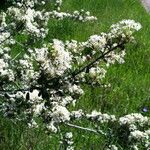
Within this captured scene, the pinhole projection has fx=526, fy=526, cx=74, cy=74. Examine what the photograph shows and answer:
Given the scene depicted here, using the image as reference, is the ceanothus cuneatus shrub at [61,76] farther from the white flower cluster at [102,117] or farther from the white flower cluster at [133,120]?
the white flower cluster at [102,117]

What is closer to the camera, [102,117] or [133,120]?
[133,120]

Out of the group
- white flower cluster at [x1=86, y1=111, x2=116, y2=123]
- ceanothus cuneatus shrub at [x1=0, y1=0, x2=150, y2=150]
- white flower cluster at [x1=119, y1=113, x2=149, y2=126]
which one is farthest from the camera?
white flower cluster at [x1=86, y1=111, x2=116, y2=123]

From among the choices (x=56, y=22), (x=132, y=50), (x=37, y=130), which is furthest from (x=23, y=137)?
(x=56, y=22)

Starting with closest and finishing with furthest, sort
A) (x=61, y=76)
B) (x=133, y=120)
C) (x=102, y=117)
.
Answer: (x=61, y=76)
(x=133, y=120)
(x=102, y=117)

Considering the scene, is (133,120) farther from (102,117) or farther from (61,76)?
(61,76)

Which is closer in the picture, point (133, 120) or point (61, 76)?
point (61, 76)

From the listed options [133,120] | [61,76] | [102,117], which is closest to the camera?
[61,76]

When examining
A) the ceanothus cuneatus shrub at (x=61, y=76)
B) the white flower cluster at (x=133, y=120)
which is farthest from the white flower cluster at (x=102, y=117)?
the white flower cluster at (x=133, y=120)

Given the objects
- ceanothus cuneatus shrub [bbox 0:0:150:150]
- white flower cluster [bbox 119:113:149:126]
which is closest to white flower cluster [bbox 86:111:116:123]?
ceanothus cuneatus shrub [bbox 0:0:150:150]

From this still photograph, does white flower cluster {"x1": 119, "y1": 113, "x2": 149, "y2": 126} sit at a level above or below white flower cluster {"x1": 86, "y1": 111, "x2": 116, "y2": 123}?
below

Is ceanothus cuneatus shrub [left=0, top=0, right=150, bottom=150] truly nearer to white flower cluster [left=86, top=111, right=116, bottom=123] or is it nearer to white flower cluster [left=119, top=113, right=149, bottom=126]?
white flower cluster [left=119, top=113, right=149, bottom=126]

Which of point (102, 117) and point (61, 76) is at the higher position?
point (102, 117)

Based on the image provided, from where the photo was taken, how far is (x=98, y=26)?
35.1 feet

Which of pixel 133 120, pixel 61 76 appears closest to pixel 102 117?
pixel 133 120
